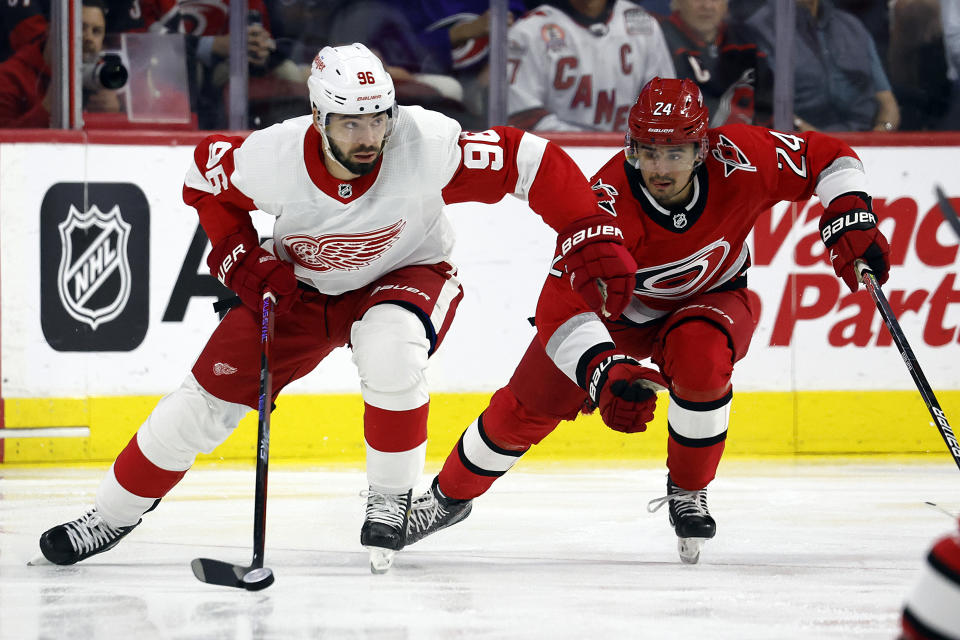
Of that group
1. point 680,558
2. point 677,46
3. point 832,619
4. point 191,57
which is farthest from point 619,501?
point 191,57

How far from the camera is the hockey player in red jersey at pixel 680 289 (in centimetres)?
262

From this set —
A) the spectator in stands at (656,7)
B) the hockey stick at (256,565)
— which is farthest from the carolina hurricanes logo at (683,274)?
the spectator in stands at (656,7)

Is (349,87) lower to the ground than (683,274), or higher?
higher

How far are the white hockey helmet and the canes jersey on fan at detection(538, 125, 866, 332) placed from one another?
22.3 inches

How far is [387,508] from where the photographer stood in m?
2.56

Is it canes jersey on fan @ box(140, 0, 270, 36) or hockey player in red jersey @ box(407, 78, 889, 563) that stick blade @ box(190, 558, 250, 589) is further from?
canes jersey on fan @ box(140, 0, 270, 36)

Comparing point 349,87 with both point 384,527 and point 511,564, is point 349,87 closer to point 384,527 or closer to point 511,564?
point 384,527

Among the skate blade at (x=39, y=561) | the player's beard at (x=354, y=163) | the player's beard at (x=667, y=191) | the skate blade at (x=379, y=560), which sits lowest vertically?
the skate blade at (x=39, y=561)

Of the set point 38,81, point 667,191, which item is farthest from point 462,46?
point 667,191

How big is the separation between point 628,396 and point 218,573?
33.2 inches

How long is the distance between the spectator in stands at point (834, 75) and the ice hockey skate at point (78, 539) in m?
3.04

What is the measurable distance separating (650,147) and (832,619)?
107 cm

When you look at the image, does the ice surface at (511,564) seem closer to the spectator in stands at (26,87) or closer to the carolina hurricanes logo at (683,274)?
the carolina hurricanes logo at (683,274)

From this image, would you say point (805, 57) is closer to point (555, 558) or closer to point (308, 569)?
point (555, 558)
